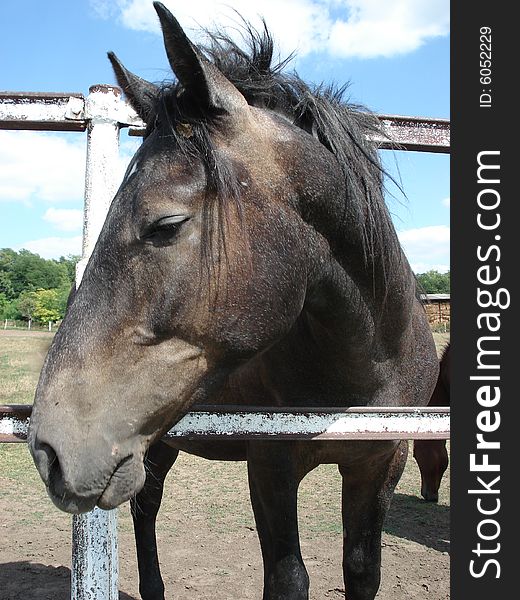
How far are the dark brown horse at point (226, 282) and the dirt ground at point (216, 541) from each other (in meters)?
1.85

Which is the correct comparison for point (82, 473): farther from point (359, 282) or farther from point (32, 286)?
point (32, 286)

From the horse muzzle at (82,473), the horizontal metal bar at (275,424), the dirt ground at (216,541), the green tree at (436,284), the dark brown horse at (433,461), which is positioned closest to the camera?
the horse muzzle at (82,473)

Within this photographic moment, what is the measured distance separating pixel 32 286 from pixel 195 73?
76.1 metres

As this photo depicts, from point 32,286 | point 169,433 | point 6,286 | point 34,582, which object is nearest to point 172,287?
point 169,433

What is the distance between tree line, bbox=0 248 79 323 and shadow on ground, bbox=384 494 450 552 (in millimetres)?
56127

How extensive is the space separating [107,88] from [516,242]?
1.57m

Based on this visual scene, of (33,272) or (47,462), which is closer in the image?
(47,462)

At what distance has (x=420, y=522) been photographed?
5.73 meters

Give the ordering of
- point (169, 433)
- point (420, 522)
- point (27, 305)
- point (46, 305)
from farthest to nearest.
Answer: point (46, 305), point (27, 305), point (420, 522), point (169, 433)

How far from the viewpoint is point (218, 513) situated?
5637mm

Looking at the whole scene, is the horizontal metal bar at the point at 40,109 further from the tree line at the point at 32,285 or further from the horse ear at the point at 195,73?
the tree line at the point at 32,285

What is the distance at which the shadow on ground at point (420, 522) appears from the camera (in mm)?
5262

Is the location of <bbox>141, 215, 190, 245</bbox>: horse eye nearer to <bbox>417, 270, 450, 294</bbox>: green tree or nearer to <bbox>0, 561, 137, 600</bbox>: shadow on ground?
<bbox>417, 270, 450, 294</bbox>: green tree

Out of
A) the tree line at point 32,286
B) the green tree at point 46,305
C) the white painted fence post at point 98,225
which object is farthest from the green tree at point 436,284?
the green tree at point 46,305
